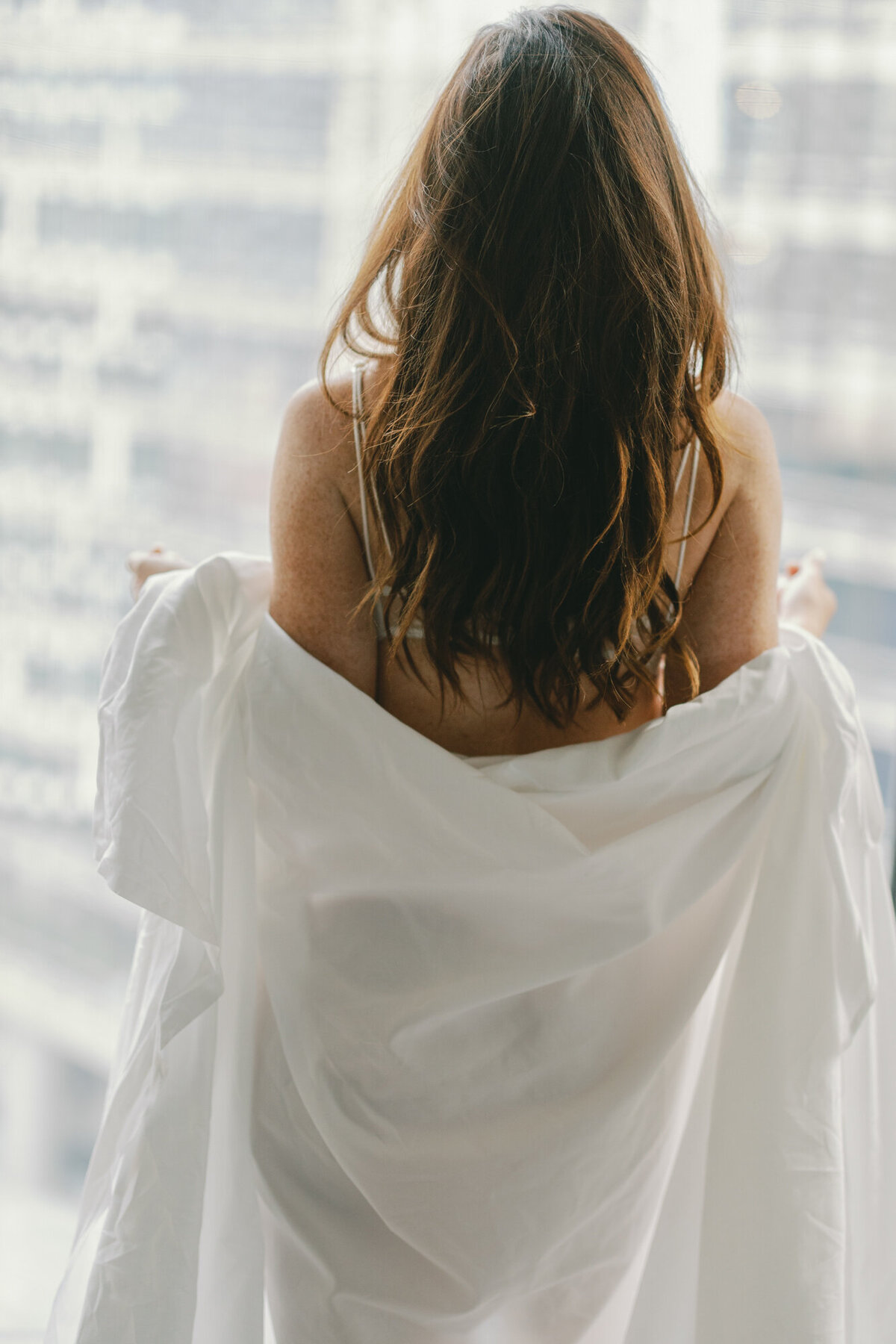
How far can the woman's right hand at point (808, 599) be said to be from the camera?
44.1 inches

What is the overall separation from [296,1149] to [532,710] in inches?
17.7

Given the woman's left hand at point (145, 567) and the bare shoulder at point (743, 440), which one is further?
the woman's left hand at point (145, 567)

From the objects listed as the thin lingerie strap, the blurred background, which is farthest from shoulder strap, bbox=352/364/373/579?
the blurred background

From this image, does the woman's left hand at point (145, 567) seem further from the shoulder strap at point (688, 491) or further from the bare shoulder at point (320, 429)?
the shoulder strap at point (688, 491)

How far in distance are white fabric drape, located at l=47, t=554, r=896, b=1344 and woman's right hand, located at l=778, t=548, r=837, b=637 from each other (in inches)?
5.5

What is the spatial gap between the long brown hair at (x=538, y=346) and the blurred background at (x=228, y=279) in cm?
30

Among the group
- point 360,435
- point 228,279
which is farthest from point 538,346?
point 228,279

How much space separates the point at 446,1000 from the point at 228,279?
941mm

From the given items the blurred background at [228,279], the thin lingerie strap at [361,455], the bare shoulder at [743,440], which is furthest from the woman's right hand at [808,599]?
the thin lingerie strap at [361,455]

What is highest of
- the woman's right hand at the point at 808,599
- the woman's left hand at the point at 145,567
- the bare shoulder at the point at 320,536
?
the bare shoulder at the point at 320,536

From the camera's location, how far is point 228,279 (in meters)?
1.35

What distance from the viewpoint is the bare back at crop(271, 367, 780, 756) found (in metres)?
0.88

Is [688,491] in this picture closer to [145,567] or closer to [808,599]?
[808,599]

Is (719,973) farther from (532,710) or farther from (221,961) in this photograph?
(221,961)
